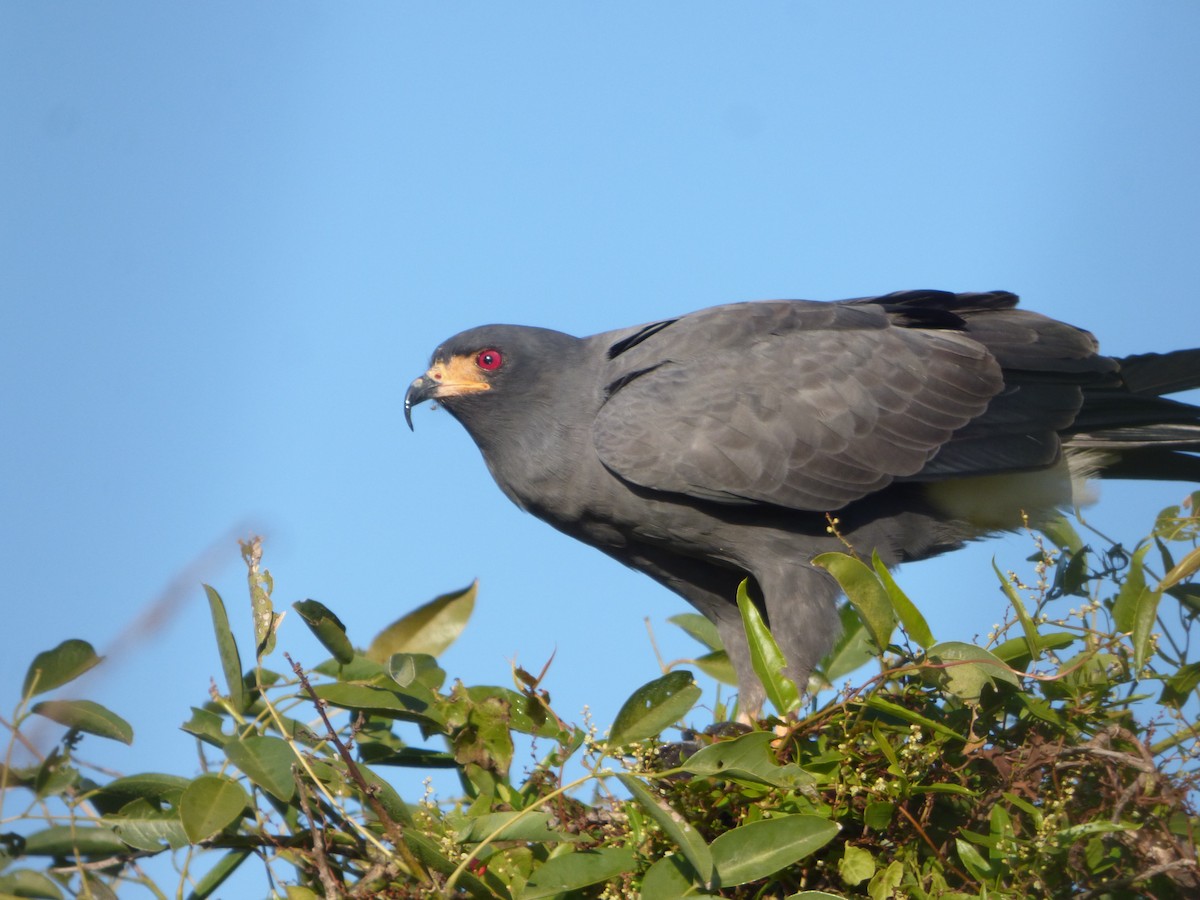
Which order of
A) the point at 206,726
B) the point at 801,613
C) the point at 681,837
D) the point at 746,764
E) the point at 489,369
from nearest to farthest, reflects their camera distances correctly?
the point at 681,837 → the point at 746,764 → the point at 206,726 → the point at 801,613 → the point at 489,369

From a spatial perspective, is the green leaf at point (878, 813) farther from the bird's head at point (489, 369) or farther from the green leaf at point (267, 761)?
the bird's head at point (489, 369)

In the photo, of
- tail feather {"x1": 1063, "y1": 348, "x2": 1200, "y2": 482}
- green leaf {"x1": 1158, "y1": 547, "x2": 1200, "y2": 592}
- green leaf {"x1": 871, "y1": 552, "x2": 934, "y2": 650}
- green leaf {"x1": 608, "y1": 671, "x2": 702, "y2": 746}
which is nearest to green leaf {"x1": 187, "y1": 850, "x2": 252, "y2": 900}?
green leaf {"x1": 608, "y1": 671, "x2": 702, "y2": 746}

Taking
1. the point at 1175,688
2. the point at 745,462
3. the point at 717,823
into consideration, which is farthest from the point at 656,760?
the point at 745,462

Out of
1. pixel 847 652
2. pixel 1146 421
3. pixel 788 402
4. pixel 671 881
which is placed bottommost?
pixel 671 881

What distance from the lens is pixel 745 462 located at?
219 inches

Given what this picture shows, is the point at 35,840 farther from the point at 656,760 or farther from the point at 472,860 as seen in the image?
the point at 656,760

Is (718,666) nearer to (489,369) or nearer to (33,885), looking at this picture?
(489,369)

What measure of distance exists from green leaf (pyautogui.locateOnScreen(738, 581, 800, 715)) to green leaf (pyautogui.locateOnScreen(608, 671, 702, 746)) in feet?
0.67

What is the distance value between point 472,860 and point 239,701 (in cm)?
87

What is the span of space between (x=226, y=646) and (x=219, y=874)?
71cm

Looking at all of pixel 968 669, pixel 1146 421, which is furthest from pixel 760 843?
pixel 1146 421

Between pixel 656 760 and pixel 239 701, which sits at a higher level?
pixel 239 701

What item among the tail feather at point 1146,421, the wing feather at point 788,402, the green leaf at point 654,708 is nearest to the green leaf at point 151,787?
the green leaf at point 654,708

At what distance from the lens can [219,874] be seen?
3576 mm
